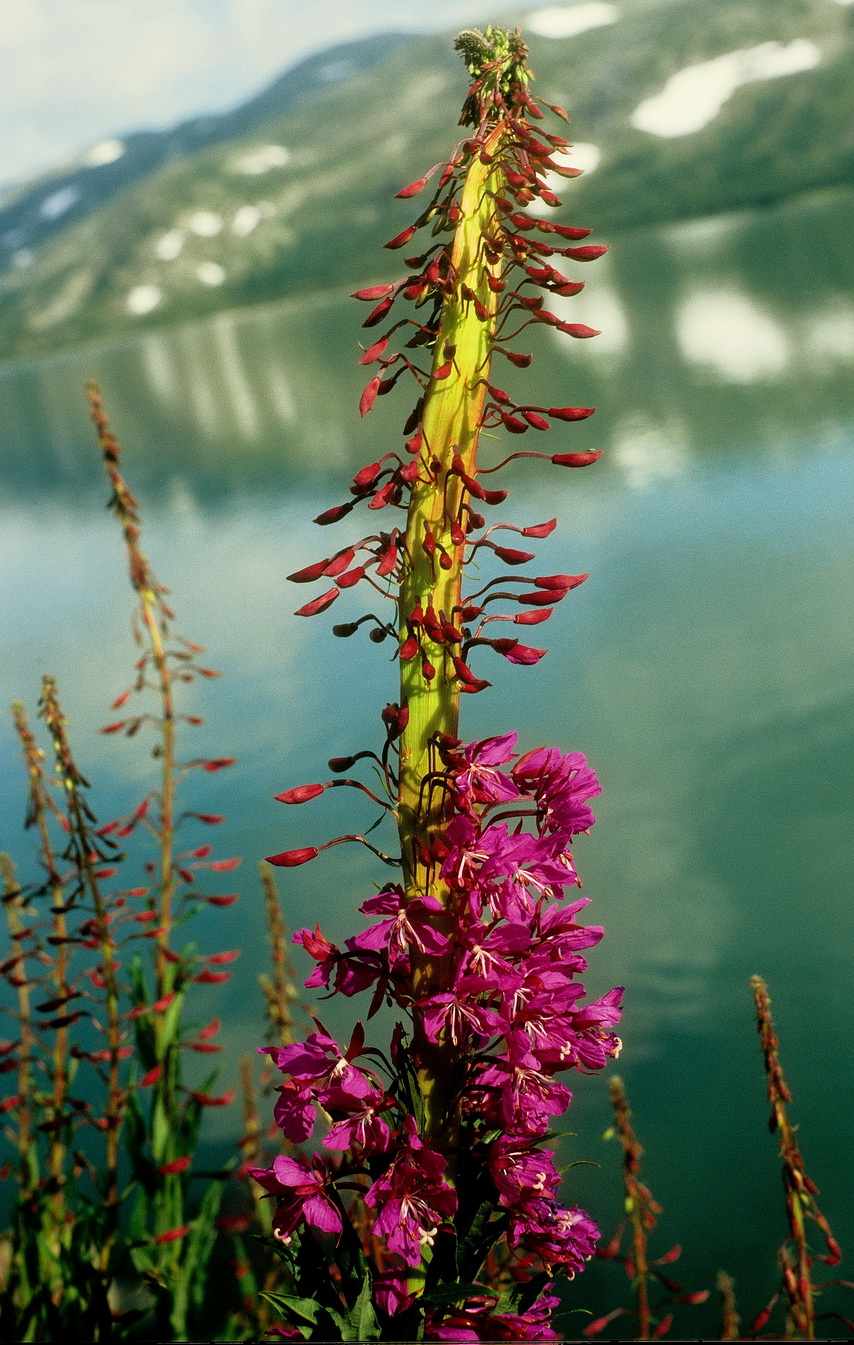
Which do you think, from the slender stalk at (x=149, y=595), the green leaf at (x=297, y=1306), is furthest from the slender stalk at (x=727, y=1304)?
the green leaf at (x=297, y=1306)

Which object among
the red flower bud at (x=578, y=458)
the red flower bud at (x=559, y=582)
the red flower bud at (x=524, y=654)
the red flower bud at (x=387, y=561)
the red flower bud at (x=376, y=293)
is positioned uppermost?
the red flower bud at (x=376, y=293)

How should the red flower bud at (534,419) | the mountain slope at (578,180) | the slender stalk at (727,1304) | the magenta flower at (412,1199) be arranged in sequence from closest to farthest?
the magenta flower at (412,1199) → the red flower bud at (534,419) → the slender stalk at (727,1304) → the mountain slope at (578,180)

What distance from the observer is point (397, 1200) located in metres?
1.49

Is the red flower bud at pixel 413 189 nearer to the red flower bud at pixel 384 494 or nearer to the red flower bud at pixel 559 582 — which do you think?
the red flower bud at pixel 384 494

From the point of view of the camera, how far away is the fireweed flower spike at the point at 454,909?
151cm

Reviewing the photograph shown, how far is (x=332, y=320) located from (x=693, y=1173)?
113 m

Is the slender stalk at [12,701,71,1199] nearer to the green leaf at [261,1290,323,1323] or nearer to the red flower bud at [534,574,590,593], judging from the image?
the green leaf at [261,1290,323,1323]

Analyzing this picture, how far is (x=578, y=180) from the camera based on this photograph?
6220 inches

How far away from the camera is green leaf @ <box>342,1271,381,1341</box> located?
5.13ft

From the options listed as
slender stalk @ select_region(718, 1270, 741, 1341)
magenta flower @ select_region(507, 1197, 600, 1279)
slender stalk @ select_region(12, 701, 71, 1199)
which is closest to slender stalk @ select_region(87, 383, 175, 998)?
slender stalk @ select_region(12, 701, 71, 1199)

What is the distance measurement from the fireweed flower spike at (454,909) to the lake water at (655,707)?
13.3 feet

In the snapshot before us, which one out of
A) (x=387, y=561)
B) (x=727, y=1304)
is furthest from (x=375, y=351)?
(x=727, y=1304)

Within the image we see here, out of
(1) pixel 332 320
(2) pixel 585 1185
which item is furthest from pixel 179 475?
(1) pixel 332 320

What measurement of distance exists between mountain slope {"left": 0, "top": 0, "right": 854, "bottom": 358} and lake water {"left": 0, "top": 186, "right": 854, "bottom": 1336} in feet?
377
